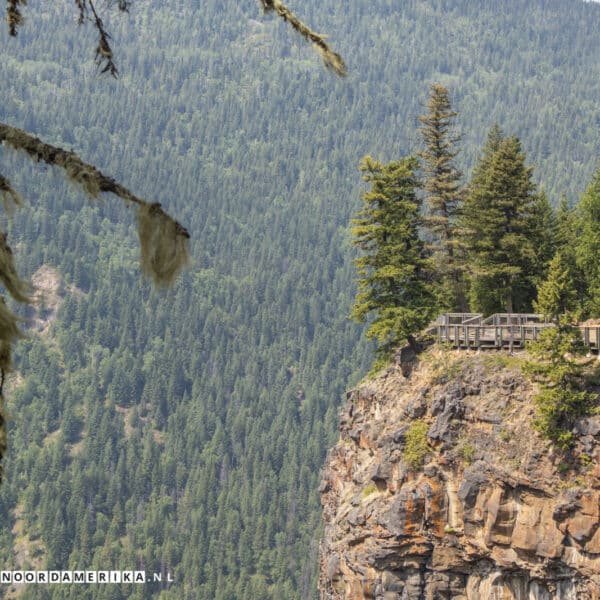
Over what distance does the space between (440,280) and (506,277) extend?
164 inches

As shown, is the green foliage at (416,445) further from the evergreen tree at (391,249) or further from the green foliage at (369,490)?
the evergreen tree at (391,249)

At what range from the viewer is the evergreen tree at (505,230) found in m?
47.4

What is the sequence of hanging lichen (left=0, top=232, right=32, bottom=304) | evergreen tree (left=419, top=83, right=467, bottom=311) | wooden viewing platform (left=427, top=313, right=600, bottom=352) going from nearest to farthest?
hanging lichen (left=0, top=232, right=32, bottom=304) < wooden viewing platform (left=427, top=313, right=600, bottom=352) < evergreen tree (left=419, top=83, right=467, bottom=311)

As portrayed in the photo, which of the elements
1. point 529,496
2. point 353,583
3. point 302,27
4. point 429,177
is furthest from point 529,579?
point 302,27

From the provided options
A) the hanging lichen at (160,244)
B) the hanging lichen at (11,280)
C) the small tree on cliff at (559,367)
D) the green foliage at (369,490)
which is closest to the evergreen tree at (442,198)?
the green foliage at (369,490)

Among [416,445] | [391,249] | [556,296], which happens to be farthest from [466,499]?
[391,249]

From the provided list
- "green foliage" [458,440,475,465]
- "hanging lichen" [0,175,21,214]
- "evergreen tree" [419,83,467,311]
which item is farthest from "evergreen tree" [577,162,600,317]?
"hanging lichen" [0,175,21,214]

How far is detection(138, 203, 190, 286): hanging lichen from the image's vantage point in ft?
25.0

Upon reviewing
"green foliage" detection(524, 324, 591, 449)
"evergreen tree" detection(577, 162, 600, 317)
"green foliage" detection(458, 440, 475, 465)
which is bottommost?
"green foliage" detection(458, 440, 475, 465)

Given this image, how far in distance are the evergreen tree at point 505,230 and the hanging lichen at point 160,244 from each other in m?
40.0

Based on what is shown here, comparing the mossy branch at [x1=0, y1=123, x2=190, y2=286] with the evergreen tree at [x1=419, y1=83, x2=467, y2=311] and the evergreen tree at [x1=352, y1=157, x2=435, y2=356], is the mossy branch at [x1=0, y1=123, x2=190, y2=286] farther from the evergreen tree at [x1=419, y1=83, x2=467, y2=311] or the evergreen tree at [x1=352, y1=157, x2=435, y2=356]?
the evergreen tree at [x1=419, y1=83, x2=467, y2=311]

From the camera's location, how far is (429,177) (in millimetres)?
52031

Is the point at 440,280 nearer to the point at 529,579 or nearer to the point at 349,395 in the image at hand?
the point at 349,395

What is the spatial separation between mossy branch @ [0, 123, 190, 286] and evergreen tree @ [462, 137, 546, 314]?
40026mm
